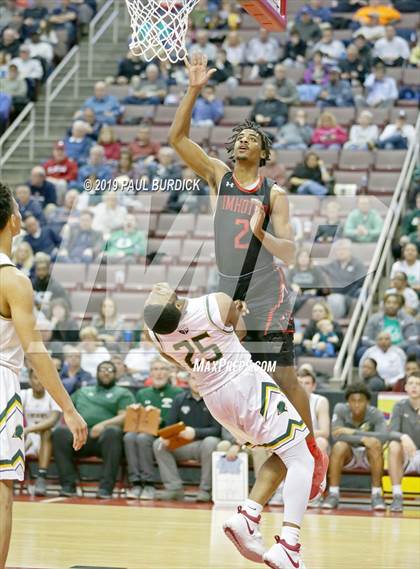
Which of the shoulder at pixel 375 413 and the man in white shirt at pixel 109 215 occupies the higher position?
the man in white shirt at pixel 109 215

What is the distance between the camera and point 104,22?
2194cm

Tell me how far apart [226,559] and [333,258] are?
627cm

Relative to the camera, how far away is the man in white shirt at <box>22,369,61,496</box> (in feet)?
43.0

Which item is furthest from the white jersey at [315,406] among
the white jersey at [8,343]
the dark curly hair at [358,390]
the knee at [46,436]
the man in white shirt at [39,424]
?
the white jersey at [8,343]

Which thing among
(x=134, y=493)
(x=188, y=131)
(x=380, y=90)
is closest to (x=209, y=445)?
(x=134, y=493)

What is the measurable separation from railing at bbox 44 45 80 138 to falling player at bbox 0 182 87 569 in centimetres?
1368

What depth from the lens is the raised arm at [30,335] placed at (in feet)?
19.5

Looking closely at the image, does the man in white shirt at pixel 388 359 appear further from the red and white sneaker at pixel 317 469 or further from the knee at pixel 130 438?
the red and white sneaker at pixel 317 469

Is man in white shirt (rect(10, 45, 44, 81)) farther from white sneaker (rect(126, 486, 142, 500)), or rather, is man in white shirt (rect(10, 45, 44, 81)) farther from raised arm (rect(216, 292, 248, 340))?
raised arm (rect(216, 292, 248, 340))

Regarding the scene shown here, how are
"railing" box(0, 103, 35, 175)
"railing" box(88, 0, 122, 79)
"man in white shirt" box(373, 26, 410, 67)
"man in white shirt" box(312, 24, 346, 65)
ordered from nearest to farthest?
"man in white shirt" box(373, 26, 410, 67) → "man in white shirt" box(312, 24, 346, 65) → "railing" box(0, 103, 35, 175) → "railing" box(88, 0, 122, 79)

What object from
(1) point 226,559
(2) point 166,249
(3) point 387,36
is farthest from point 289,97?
(1) point 226,559

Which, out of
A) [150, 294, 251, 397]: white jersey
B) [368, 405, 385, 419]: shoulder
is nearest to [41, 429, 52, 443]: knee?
[368, 405, 385, 419]: shoulder

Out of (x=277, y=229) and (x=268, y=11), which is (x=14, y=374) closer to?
(x=277, y=229)

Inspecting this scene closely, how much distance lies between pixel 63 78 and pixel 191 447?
32.7ft
